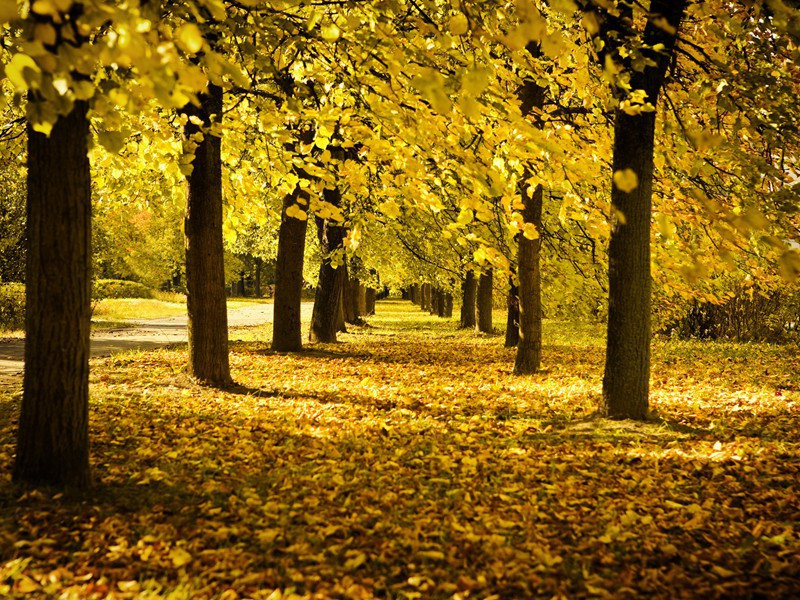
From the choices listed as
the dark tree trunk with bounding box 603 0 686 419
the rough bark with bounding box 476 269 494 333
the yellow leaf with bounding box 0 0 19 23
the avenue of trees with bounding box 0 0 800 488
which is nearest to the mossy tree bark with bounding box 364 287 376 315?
the rough bark with bounding box 476 269 494 333

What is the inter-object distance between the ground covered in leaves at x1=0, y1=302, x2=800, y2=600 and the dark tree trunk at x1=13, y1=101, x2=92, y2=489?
1.01ft

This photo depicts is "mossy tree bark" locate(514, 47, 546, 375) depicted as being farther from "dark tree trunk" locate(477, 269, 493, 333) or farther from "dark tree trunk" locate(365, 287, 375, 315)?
"dark tree trunk" locate(365, 287, 375, 315)

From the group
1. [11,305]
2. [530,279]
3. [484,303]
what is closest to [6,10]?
[530,279]

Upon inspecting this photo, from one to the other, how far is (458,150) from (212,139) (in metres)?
4.35

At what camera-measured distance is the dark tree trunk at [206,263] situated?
827 cm

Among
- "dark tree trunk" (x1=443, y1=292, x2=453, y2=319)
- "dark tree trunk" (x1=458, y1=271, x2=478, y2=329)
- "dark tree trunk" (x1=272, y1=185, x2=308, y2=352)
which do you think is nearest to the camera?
"dark tree trunk" (x1=272, y1=185, x2=308, y2=352)

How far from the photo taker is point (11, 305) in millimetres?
17891

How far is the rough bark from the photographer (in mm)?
19675

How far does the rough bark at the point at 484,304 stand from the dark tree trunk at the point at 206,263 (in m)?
12.1

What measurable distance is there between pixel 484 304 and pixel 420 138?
14353 mm

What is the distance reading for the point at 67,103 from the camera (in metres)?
2.87

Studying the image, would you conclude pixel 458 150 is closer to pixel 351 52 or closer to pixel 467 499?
pixel 351 52

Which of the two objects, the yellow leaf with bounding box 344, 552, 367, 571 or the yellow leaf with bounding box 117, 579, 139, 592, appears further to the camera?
the yellow leaf with bounding box 344, 552, 367, 571

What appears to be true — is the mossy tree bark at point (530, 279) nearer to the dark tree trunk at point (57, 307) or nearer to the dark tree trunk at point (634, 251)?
the dark tree trunk at point (634, 251)
